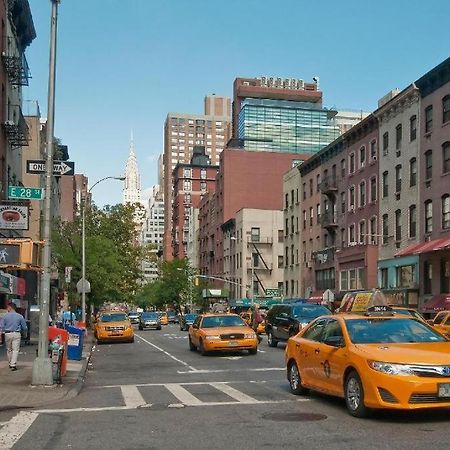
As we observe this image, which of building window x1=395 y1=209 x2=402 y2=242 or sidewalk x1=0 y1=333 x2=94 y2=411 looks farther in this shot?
building window x1=395 y1=209 x2=402 y2=242

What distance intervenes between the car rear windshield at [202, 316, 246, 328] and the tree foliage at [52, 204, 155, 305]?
23.2 metres

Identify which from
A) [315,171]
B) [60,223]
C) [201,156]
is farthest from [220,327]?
[201,156]

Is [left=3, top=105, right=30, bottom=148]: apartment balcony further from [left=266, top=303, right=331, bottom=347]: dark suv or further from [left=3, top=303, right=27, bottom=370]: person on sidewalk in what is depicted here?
[left=3, top=303, right=27, bottom=370]: person on sidewalk

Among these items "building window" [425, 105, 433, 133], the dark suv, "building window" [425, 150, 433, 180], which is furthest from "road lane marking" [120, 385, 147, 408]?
"building window" [425, 105, 433, 133]

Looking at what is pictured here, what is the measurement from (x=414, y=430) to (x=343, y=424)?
101 centimetres

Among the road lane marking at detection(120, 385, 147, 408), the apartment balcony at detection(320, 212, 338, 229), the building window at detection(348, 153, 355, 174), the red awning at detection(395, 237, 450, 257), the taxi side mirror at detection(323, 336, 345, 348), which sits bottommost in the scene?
the road lane marking at detection(120, 385, 147, 408)

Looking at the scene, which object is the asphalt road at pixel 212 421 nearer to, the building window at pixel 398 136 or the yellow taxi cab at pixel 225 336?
the yellow taxi cab at pixel 225 336

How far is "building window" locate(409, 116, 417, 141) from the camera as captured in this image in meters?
43.5

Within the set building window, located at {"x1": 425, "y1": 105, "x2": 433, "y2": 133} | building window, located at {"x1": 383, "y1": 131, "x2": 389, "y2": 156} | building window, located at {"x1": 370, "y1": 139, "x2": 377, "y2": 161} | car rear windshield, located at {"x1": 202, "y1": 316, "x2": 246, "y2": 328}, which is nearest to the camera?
car rear windshield, located at {"x1": 202, "y1": 316, "x2": 246, "y2": 328}

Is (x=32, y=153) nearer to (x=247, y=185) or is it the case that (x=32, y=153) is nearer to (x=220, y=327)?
(x=220, y=327)

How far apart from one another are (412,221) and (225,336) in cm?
2302

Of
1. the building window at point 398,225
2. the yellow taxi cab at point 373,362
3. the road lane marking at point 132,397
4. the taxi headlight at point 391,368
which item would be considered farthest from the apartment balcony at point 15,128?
the taxi headlight at point 391,368

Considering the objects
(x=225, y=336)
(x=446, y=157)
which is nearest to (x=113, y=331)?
(x=225, y=336)

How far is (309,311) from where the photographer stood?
91.9 feet
